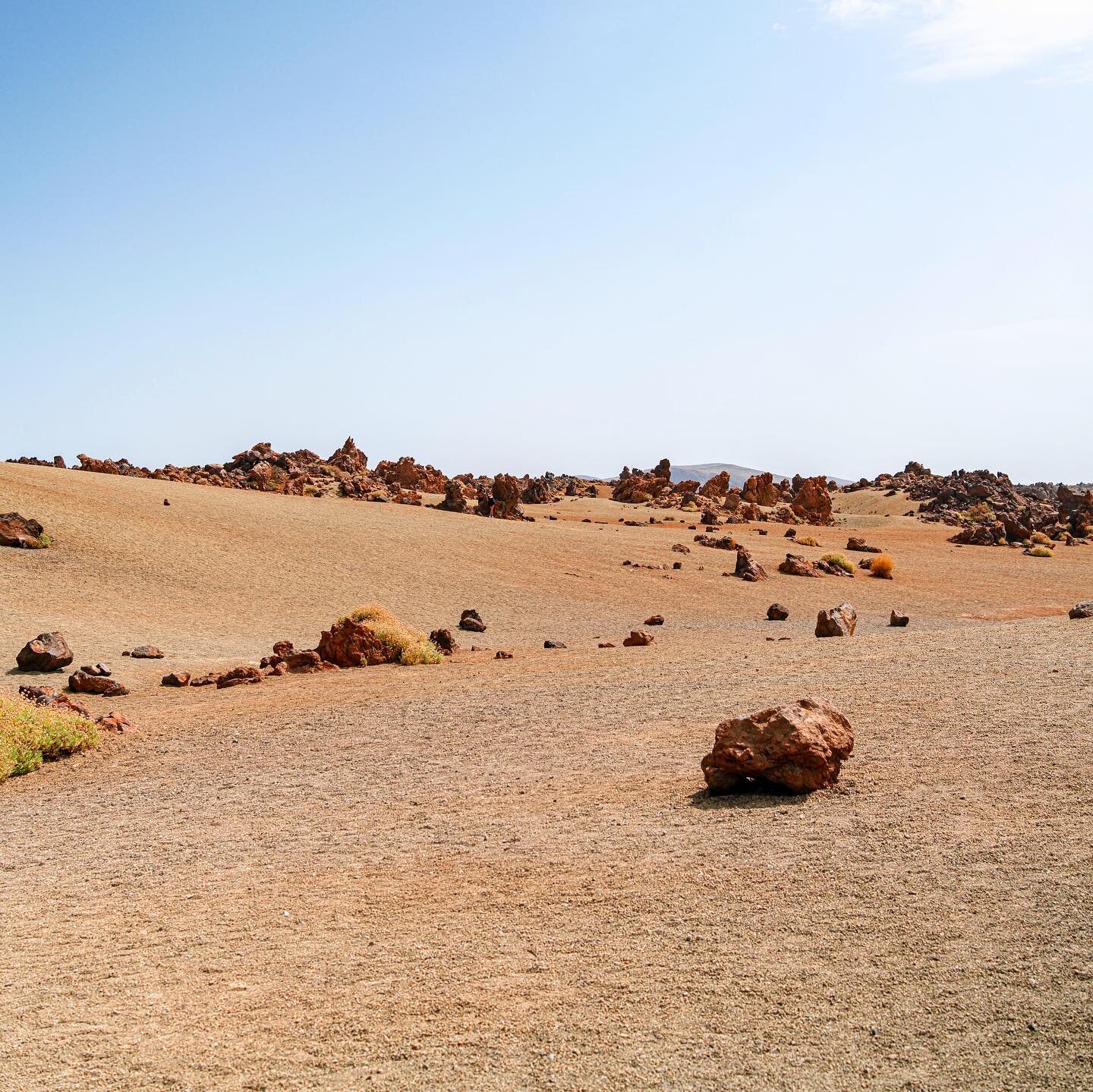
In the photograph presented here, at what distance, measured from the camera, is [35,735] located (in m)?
12.3

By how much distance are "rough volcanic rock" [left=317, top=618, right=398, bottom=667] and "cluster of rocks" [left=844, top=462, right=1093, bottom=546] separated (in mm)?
42166

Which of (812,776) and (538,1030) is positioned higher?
(812,776)

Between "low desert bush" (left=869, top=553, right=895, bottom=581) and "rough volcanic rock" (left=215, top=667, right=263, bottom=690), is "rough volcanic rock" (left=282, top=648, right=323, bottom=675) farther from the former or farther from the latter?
"low desert bush" (left=869, top=553, right=895, bottom=581)

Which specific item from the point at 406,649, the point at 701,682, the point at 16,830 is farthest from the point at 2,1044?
the point at 406,649

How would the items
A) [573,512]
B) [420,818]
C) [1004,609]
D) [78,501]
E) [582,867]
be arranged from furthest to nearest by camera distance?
[573,512] < [78,501] < [1004,609] < [420,818] < [582,867]

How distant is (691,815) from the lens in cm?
875

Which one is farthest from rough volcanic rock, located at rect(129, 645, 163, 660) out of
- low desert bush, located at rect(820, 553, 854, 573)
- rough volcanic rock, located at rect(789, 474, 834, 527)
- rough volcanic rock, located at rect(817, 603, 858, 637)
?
rough volcanic rock, located at rect(789, 474, 834, 527)

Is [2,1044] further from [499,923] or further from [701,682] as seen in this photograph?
[701,682]

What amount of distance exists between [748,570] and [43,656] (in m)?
23.6

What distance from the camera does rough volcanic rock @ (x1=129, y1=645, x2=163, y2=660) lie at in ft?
64.5

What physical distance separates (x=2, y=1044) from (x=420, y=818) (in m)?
4.19

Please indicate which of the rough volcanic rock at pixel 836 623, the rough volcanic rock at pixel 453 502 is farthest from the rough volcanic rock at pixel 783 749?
the rough volcanic rock at pixel 453 502

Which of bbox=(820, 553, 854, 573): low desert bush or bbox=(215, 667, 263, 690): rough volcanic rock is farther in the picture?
bbox=(820, 553, 854, 573): low desert bush

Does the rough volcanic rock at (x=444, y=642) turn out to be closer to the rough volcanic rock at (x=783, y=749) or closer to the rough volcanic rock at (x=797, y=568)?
the rough volcanic rock at (x=783, y=749)
